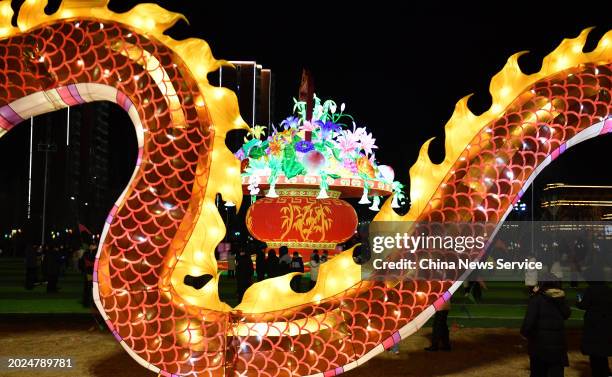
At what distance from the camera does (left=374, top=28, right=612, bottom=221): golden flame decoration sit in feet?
13.7

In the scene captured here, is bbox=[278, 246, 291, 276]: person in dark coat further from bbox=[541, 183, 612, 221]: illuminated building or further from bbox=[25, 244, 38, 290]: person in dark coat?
bbox=[541, 183, 612, 221]: illuminated building

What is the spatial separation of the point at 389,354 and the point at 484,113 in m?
4.13

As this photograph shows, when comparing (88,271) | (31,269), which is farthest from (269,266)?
(31,269)

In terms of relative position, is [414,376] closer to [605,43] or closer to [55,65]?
[605,43]

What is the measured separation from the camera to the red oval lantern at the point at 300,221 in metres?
17.1

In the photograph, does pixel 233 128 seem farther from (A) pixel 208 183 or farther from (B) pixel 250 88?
(B) pixel 250 88

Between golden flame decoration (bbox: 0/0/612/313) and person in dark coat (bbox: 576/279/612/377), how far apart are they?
240cm

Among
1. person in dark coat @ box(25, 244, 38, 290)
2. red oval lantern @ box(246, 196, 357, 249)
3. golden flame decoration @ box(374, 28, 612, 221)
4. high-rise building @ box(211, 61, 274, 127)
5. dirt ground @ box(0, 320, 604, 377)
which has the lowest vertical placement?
dirt ground @ box(0, 320, 604, 377)

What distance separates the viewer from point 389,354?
297 inches

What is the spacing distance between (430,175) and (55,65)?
8.47ft

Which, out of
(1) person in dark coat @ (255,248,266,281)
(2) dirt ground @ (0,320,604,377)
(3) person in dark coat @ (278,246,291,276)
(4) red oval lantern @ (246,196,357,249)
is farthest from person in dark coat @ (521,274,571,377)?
(4) red oval lantern @ (246,196,357,249)

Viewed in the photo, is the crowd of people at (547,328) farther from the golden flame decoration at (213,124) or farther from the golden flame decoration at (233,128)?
the golden flame decoration at (213,124)

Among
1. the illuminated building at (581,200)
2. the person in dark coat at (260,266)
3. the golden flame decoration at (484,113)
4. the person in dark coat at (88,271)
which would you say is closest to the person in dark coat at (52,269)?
the person in dark coat at (88,271)

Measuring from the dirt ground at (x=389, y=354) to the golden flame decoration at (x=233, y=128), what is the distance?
261 cm
